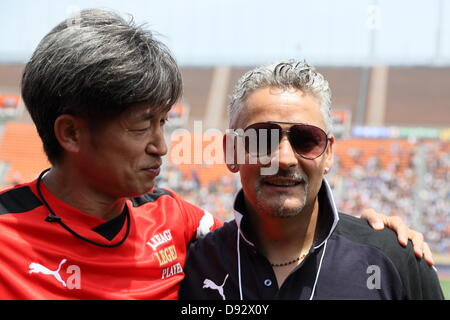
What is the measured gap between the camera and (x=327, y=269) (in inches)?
A: 92.8

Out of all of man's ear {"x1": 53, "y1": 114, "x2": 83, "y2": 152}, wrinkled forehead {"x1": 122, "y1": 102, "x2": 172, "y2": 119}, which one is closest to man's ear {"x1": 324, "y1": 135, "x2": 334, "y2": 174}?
wrinkled forehead {"x1": 122, "y1": 102, "x2": 172, "y2": 119}

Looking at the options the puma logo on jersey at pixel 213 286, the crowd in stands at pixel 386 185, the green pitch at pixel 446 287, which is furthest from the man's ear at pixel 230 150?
the crowd in stands at pixel 386 185

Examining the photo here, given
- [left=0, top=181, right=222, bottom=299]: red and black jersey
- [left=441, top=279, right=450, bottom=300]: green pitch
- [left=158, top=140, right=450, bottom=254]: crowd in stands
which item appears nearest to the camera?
[left=0, top=181, right=222, bottom=299]: red and black jersey

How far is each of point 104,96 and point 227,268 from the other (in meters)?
0.96

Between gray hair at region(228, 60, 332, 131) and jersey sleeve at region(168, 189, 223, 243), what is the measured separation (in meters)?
0.69

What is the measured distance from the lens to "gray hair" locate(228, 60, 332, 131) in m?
2.49

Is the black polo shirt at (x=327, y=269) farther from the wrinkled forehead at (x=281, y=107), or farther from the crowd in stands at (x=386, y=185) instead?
the crowd in stands at (x=386, y=185)

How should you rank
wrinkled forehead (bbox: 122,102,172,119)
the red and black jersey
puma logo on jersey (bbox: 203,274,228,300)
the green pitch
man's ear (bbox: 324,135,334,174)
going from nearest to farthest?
the red and black jersey
wrinkled forehead (bbox: 122,102,172,119)
puma logo on jersey (bbox: 203,274,228,300)
man's ear (bbox: 324,135,334,174)
the green pitch

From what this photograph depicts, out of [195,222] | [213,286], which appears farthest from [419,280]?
[195,222]

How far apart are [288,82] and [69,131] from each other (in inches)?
40.4

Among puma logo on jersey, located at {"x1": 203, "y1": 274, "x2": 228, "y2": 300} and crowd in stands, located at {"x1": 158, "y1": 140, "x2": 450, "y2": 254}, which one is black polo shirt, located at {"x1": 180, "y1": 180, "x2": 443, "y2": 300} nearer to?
puma logo on jersey, located at {"x1": 203, "y1": 274, "x2": 228, "y2": 300}

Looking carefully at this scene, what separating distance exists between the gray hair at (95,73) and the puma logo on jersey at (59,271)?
0.59 meters

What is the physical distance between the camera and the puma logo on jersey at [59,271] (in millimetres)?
2203

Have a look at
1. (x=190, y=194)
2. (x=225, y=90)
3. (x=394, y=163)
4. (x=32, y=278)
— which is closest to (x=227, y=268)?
(x=32, y=278)
